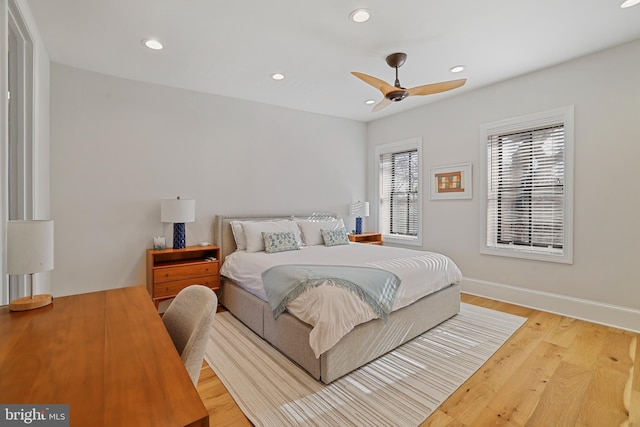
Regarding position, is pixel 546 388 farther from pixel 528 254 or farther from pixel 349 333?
pixel 528 254

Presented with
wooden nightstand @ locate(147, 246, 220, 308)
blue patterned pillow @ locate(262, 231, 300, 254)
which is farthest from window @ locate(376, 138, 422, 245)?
wooden nightstand @ locate(147, 246, 220, 308)

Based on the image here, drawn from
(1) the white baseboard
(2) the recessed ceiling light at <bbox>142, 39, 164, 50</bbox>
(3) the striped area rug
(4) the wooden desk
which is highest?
(2) the recessed ceiling light at <bbox>142, 39, 164, 50</bbox>

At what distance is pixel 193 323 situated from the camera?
128 cm

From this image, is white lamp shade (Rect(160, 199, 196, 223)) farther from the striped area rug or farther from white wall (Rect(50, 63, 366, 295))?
the striped area rug

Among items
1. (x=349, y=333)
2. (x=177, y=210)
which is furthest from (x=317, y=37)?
(x=349, y=333)

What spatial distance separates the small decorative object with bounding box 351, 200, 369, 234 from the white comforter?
123 centimetres

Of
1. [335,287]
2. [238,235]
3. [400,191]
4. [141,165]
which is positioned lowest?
[335,287]

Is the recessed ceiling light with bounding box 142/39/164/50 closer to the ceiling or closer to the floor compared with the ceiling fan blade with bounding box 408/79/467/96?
closer to the ceiling

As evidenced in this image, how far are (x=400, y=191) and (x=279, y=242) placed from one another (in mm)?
2587

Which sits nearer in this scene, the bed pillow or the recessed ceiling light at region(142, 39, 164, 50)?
the recessed ceiling light at region(142, 39, 164, 50)

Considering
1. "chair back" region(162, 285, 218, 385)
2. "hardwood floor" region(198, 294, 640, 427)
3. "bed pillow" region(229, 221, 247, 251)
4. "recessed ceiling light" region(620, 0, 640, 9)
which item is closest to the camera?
"chair back" region(162, 285, 218, 385)

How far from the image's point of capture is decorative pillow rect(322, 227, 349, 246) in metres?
4.08

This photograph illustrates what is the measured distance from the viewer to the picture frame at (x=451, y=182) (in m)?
4.17

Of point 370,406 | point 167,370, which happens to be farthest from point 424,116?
point 167,370
